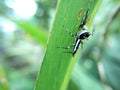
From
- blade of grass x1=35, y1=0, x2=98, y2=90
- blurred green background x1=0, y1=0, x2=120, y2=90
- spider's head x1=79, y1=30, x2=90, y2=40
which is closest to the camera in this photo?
blade of grass x1=35, y1=0, x2=98, y2=90

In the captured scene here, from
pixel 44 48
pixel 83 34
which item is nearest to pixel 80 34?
pixel 83 34

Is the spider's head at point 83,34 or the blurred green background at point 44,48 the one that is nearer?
the spider's head at point 83,34

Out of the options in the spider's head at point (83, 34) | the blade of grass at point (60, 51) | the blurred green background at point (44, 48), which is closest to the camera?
the blade of grass at point (60, 51)

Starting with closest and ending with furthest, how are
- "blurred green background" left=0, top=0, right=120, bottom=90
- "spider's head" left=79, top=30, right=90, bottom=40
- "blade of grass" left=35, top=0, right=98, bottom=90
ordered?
"blade of grass" left=35, top=0, right=98, bottom=90 < "spider's head" left=79, top=30, right=90, bottom=40 < "blurred green background" left=0, top=0, right=120, bottom=90

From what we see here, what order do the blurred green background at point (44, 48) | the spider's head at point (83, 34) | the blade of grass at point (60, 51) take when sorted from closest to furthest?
the blade of grass at point (60, 51)
the spider's head at point (83, 34)
the blurred green background at point (44, 48)

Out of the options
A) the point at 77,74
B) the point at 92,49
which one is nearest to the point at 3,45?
the point at 92,49

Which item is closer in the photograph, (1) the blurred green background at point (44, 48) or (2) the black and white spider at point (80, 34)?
(2) the black and white spider at point (80, 34)
